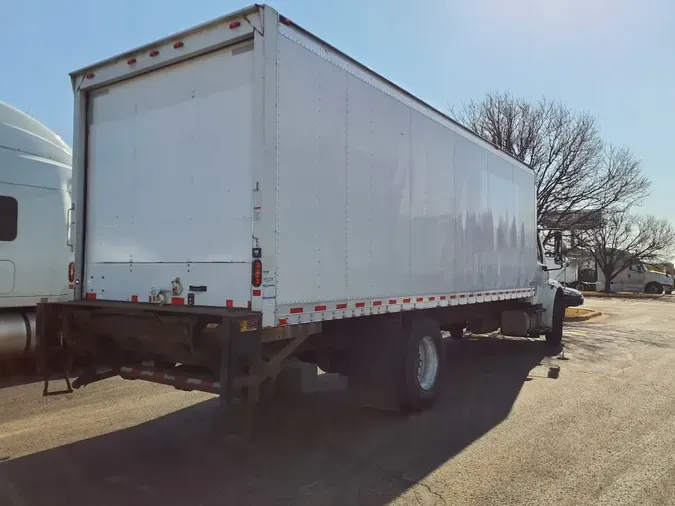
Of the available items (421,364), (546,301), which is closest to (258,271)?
(421,364)

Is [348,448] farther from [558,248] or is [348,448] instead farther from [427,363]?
[558,248]

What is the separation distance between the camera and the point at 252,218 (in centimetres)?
462

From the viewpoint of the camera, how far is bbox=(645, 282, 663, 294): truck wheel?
4288 centimetres

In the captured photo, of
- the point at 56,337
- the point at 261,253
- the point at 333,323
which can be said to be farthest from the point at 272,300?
the point at 56,337

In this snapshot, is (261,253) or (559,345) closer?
(261,253)

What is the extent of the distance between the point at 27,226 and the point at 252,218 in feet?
19.3

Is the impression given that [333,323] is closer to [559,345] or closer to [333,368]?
[333,368]

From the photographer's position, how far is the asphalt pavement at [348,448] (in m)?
4.23

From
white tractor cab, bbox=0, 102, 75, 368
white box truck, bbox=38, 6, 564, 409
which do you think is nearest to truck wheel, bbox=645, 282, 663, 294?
white box truck, bbox=38, 6, 564, 409

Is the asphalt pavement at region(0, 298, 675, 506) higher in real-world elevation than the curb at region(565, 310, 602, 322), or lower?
lower

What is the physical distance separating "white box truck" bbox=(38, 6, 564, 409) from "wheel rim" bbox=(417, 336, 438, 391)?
0.06 feet

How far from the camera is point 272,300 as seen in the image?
459 cm

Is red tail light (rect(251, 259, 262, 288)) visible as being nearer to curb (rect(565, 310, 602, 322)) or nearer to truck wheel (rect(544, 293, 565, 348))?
truck wheel (rect(544, 293, 565, 348))

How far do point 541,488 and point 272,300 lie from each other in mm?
2606
